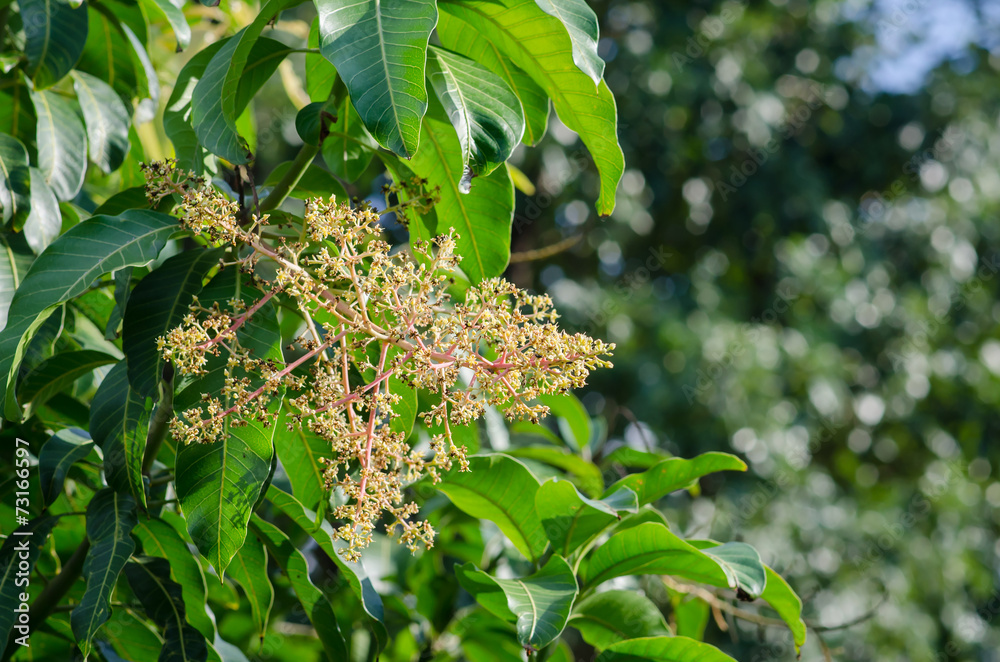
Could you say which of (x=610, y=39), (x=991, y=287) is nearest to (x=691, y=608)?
(x=610, y=39)

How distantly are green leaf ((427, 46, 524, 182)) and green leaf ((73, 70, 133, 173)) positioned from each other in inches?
28.6

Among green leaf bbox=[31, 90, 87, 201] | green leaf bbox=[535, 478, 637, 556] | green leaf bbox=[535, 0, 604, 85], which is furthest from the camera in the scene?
green leaf bbox=[31, 90, 87, 201]

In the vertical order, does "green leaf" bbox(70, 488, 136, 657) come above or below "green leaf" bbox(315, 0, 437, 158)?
below

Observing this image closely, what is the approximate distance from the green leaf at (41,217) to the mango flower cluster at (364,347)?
0.43 meters

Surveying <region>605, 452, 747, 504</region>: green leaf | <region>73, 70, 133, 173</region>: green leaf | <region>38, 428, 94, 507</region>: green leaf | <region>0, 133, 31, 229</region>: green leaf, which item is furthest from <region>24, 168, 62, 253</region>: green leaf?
<region>605, 452, 747, 504</region>: green leaf

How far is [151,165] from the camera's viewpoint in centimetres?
88

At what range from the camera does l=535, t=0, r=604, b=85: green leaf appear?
863 mm

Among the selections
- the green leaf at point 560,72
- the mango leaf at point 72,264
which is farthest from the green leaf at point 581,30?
the mango leaf at point 72,264

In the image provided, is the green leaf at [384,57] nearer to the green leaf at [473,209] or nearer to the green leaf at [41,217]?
the green leaf at [473,209]

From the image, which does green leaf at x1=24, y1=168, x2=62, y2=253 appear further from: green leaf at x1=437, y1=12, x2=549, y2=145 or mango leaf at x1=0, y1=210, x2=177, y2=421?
green leaf at x1=437, y1=12, x2=549, y2=145

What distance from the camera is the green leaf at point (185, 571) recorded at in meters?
1.16

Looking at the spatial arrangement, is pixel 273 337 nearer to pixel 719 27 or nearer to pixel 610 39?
pixel 610 39

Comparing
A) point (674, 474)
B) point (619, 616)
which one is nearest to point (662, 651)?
point (619, 616)

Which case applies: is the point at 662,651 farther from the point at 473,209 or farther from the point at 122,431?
the point at 122,431
